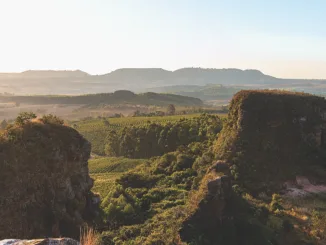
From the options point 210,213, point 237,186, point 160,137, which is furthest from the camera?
point 160,137

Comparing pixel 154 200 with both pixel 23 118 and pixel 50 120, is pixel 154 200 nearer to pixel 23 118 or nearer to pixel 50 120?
pixel 50 120

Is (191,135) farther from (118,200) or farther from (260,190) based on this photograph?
(118,200)

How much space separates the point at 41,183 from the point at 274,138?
102 ft

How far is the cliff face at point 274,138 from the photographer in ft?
129

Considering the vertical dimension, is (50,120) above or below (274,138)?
above

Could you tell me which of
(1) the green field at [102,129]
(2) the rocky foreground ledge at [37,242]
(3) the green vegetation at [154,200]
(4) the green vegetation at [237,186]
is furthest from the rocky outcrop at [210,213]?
(1) the green field at [102,129]

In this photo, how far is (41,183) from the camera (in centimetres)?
2316

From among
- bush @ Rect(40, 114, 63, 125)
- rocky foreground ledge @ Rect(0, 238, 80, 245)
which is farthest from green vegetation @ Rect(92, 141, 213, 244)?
rocky foreground ledge @ Rect(0, 238, 80, 245)

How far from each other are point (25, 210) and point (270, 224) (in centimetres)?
1938

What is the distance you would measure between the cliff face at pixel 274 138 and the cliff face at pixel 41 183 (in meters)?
20.1

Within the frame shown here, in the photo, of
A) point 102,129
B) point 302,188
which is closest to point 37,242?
point 302,188

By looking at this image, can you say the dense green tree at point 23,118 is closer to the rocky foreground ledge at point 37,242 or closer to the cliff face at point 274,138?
the rocky foreground ledge at point 37,242

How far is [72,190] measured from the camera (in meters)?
25.5

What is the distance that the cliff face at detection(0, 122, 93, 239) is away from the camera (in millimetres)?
20812
